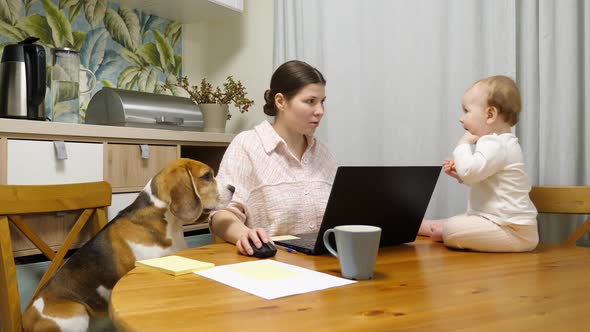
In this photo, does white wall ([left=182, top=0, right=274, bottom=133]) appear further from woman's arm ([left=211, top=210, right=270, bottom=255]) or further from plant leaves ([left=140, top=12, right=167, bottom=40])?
woman's arm ([left=211, top=210, right=270, bottom=255])

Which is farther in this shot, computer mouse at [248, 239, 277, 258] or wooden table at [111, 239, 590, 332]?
computer mouse at [248, 239, 277, 258]

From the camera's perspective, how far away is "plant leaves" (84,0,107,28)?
8.16ft

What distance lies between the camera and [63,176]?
6.05ft

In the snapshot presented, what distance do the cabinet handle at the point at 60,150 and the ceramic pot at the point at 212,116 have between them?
36.3 inches

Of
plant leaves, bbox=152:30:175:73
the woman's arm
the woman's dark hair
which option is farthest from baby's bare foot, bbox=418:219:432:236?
plant leaves, bbox=152:30:175:73

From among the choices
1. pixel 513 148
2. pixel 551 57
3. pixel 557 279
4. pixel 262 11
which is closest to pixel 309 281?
pixel 557 279

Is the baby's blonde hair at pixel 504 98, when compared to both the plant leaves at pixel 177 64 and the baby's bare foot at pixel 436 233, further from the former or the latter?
the plant leaves at pixel 177 64

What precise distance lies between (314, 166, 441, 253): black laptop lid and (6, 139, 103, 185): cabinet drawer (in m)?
1.19

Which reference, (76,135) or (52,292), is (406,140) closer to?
(76,135)

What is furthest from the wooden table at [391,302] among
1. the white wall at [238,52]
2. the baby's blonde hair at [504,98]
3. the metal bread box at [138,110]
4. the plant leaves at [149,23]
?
the plant leaves at [149,23]

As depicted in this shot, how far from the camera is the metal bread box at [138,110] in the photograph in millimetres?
2195

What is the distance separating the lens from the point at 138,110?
7.34ft

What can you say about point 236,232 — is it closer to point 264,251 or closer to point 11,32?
point 264,251

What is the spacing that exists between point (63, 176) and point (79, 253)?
523 mm
